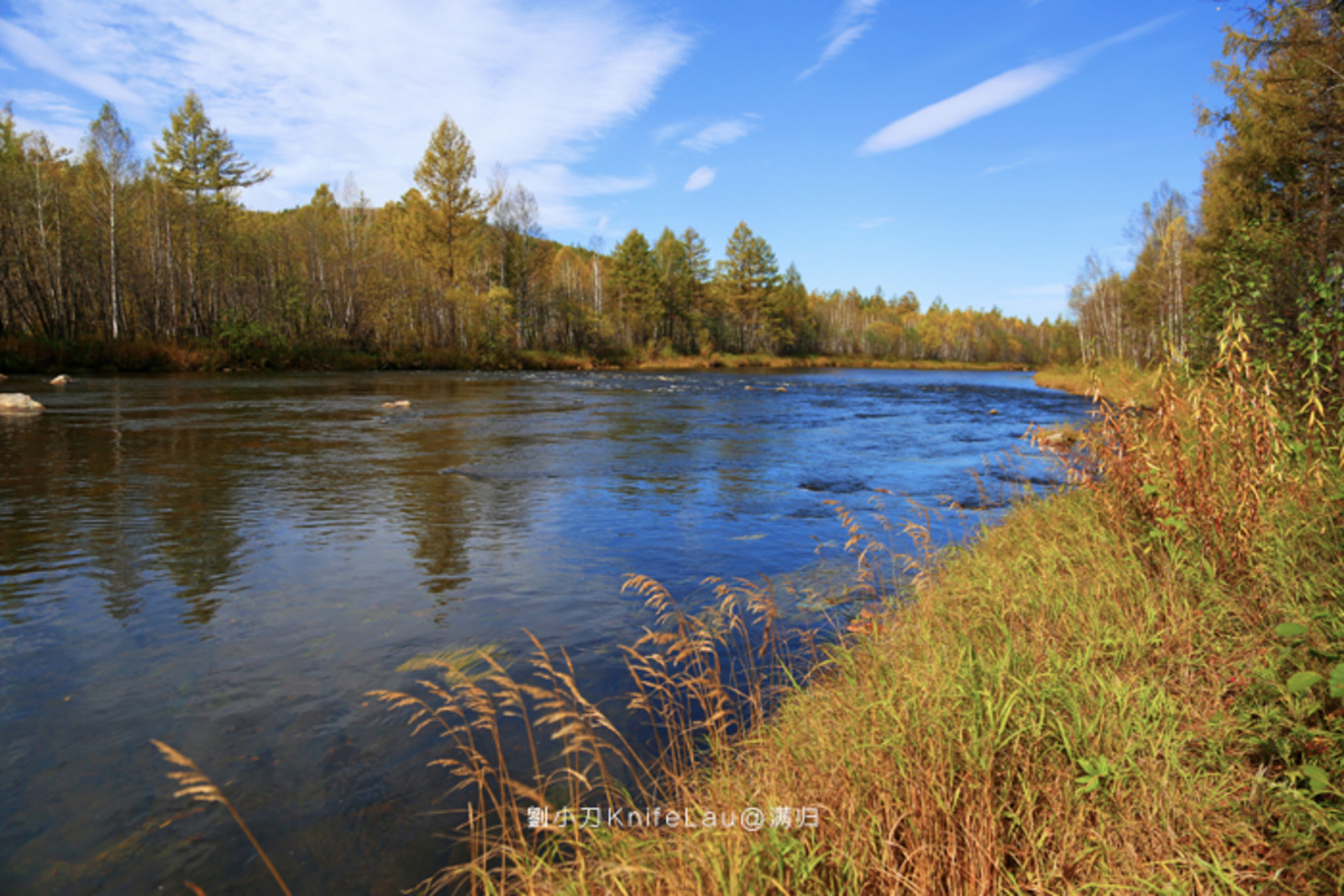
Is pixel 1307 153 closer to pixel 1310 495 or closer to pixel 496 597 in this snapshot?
pixel 1310 495

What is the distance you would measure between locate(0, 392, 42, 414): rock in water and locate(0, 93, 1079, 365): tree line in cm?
1962

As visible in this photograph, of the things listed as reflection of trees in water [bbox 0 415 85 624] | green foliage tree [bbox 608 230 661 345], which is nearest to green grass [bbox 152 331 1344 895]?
reflection of trees in water [bbox 0 415 85 624]

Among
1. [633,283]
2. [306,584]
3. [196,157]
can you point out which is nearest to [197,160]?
[196,157]

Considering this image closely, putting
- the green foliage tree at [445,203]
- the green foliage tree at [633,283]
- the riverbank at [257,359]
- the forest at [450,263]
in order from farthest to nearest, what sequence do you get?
1. the green foliage tree at [633,283]
2. the green foliage tree at [445,203]
3. the riverbank at [257,359]
4. the forest at [450,263]

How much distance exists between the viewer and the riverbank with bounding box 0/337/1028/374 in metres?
31.3

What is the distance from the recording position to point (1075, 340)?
7525cm

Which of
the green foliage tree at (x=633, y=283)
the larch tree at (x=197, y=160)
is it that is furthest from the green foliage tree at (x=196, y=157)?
the green foliage tree at (x=633, y=283)

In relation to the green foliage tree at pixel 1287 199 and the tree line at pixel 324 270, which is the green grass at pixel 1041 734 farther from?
the tree line at pixel 324 270

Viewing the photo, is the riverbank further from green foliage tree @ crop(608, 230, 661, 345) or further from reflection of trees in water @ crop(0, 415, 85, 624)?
reflection of trees in water @ crop(0, 415, 85, 624)

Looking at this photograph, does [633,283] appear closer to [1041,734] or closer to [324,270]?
[324,270]

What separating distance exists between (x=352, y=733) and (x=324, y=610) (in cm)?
201

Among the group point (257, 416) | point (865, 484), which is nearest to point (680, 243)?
point (257, 416)

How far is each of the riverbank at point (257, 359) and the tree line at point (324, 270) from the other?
77 centimetres

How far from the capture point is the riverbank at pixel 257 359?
3127 centimetres
